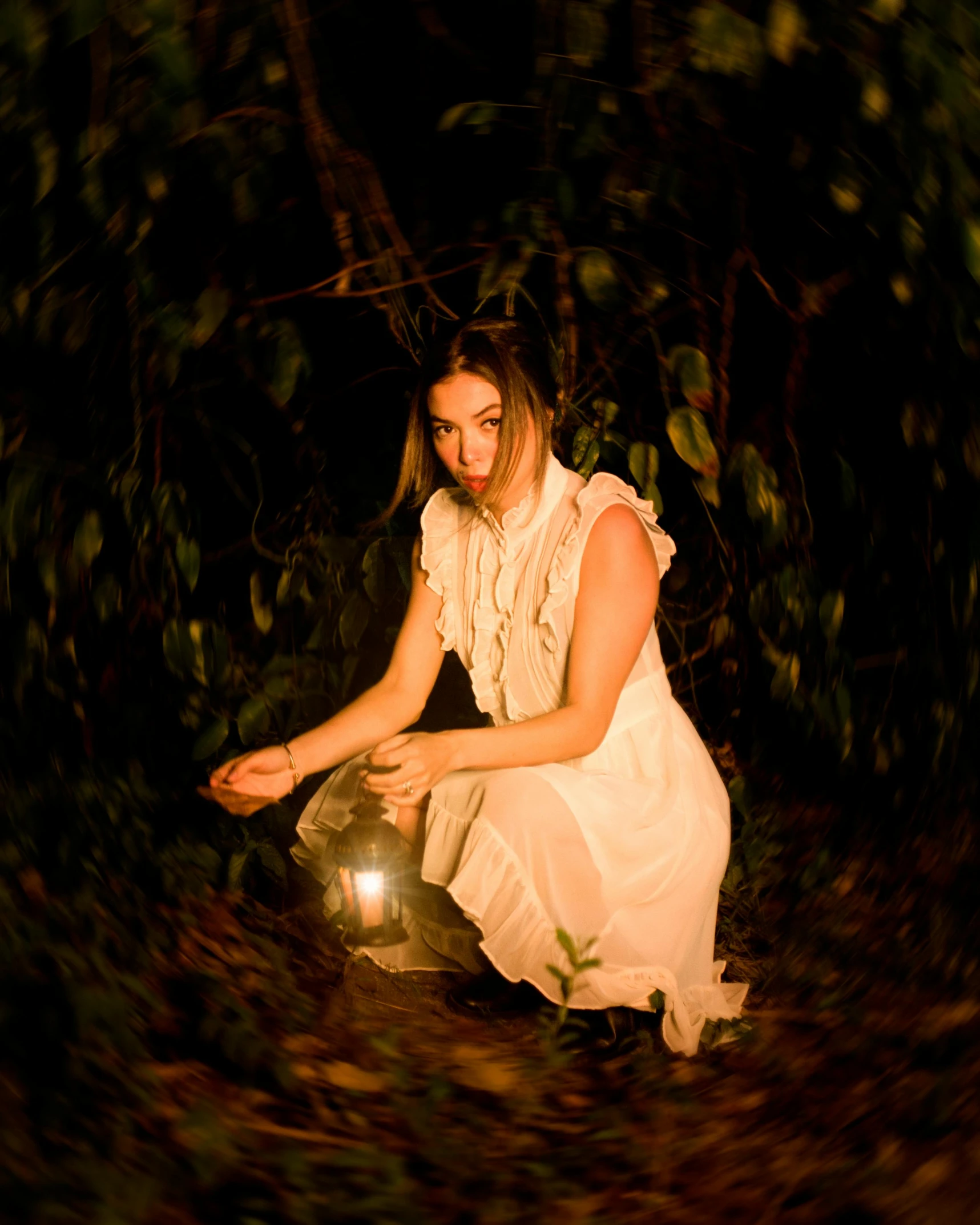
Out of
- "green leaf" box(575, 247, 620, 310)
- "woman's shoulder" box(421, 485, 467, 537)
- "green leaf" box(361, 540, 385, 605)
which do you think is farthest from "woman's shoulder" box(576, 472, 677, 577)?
"green leaf" box(361, 540, 385, 605)

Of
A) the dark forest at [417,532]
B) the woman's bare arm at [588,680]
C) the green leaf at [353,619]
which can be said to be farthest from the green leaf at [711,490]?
the green leaf at [353,619]

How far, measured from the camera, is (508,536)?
1742 millimetres

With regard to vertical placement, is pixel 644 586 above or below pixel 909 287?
below

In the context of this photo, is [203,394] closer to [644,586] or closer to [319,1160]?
[644,586]

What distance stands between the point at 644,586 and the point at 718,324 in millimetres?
901

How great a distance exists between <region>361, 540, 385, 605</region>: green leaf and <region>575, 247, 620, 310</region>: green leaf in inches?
28.3

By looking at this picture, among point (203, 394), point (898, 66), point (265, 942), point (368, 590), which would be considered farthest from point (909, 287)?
point (265, 942)

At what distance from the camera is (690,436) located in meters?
2.06

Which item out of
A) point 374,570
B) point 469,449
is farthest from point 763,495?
point 374,570

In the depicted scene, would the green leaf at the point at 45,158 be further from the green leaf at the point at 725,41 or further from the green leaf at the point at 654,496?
the green leaf at the point at 654,496

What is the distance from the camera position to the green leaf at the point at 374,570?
7.49 ft

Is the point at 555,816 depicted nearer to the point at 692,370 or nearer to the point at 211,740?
the point at 211,740

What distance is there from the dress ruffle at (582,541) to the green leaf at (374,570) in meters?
0.69

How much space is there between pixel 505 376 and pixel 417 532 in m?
0.78
